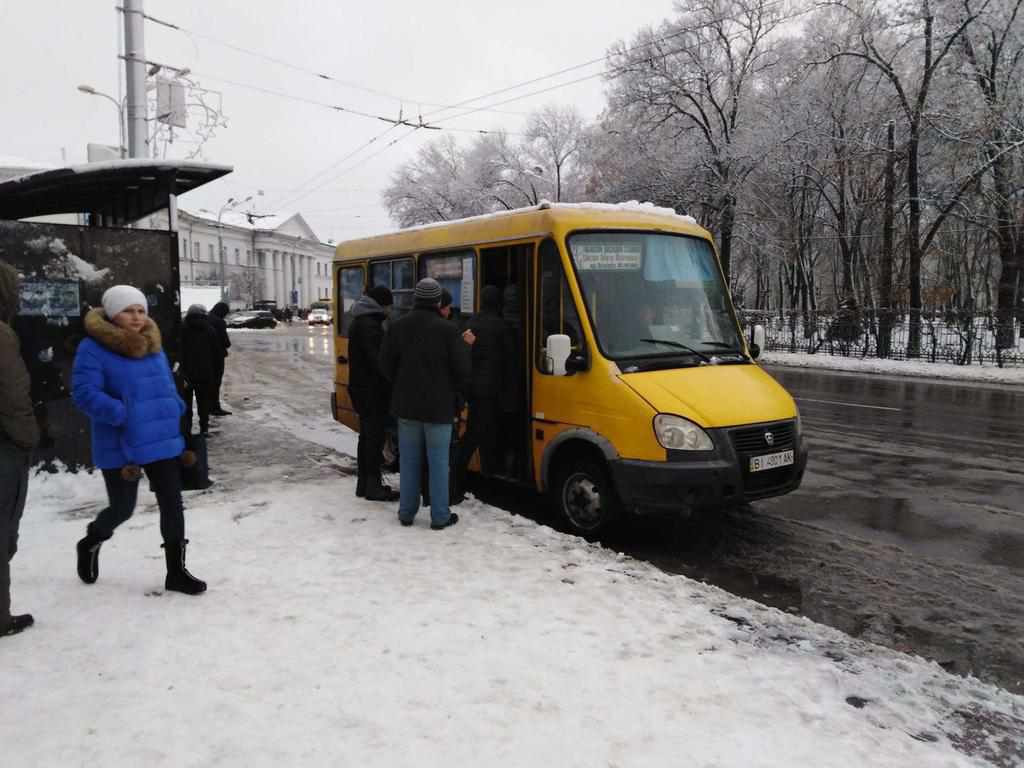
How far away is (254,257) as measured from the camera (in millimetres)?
98438

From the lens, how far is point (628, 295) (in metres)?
6.19

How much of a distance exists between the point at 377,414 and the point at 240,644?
3.04 metres

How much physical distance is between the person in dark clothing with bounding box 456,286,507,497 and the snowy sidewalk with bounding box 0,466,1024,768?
156 centimetres

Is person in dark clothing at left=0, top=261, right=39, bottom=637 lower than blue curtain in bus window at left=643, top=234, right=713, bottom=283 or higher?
lower

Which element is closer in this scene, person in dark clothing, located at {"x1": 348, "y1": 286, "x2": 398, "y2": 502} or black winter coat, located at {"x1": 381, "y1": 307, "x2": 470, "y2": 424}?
black winter coat, located at {"x1": 381, "y1": 307, "x2": 470, "y2": 424}

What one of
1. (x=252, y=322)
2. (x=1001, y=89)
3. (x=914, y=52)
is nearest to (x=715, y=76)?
(x=914, y=52)

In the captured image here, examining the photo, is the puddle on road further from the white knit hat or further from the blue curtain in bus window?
the white knit hat

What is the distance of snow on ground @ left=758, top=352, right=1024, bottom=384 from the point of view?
1972 centimetres

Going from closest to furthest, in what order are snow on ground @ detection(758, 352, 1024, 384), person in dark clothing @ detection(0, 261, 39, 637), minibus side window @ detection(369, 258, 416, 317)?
person in dark clothing @ detection(0, 261, 39, 637) < minibus side window @ detection(369, 258, 416, 317) < snow on ground @ detection(758, 352, 1024, 384)

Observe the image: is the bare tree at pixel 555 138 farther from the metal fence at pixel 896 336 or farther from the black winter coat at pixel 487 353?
the black winter coat at pixel 487 353

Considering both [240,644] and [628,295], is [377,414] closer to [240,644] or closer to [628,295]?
[628,295]

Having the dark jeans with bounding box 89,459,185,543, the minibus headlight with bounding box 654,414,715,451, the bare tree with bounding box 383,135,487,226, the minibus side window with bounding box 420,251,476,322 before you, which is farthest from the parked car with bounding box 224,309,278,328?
the minibus headlight with bounding box 654,414,715,451

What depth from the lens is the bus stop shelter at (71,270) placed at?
23.1 feet

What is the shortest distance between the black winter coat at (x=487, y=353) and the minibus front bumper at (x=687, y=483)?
1347mm
